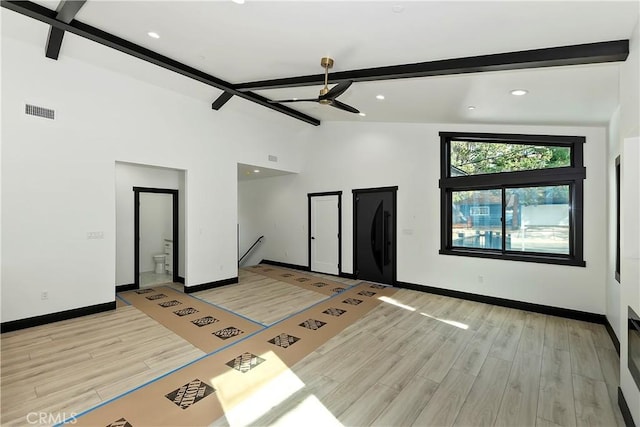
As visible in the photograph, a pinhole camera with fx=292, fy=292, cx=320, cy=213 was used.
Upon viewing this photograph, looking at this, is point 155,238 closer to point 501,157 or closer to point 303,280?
point 303,280

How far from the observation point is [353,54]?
11.1 feet

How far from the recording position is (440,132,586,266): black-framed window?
449 cm

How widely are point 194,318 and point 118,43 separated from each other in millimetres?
3833

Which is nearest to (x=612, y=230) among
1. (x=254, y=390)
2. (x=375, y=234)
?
(x=375, y=234)

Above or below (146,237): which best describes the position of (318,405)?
below

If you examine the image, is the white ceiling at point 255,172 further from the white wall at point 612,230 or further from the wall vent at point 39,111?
the white wall at point 612,230

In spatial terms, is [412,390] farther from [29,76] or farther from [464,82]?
[29,76]

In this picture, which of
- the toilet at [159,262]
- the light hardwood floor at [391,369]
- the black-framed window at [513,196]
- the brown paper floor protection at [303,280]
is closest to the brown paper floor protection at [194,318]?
the light hardwood floor at [391,369]

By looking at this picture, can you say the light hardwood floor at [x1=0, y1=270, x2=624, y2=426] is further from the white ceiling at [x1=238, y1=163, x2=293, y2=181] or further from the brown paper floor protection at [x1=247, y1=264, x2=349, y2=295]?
the white ceiling at [x1=238, y1=163, x2=293, y2=181]

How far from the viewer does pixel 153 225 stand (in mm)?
7914

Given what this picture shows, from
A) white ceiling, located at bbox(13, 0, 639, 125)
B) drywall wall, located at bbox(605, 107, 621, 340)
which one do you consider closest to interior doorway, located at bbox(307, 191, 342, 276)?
white ceiling, located at bbox(13, 0, 639, 125)

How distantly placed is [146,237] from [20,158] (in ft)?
13.8

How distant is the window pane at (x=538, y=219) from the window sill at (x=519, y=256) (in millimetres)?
113

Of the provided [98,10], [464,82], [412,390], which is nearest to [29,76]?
[98,10]
